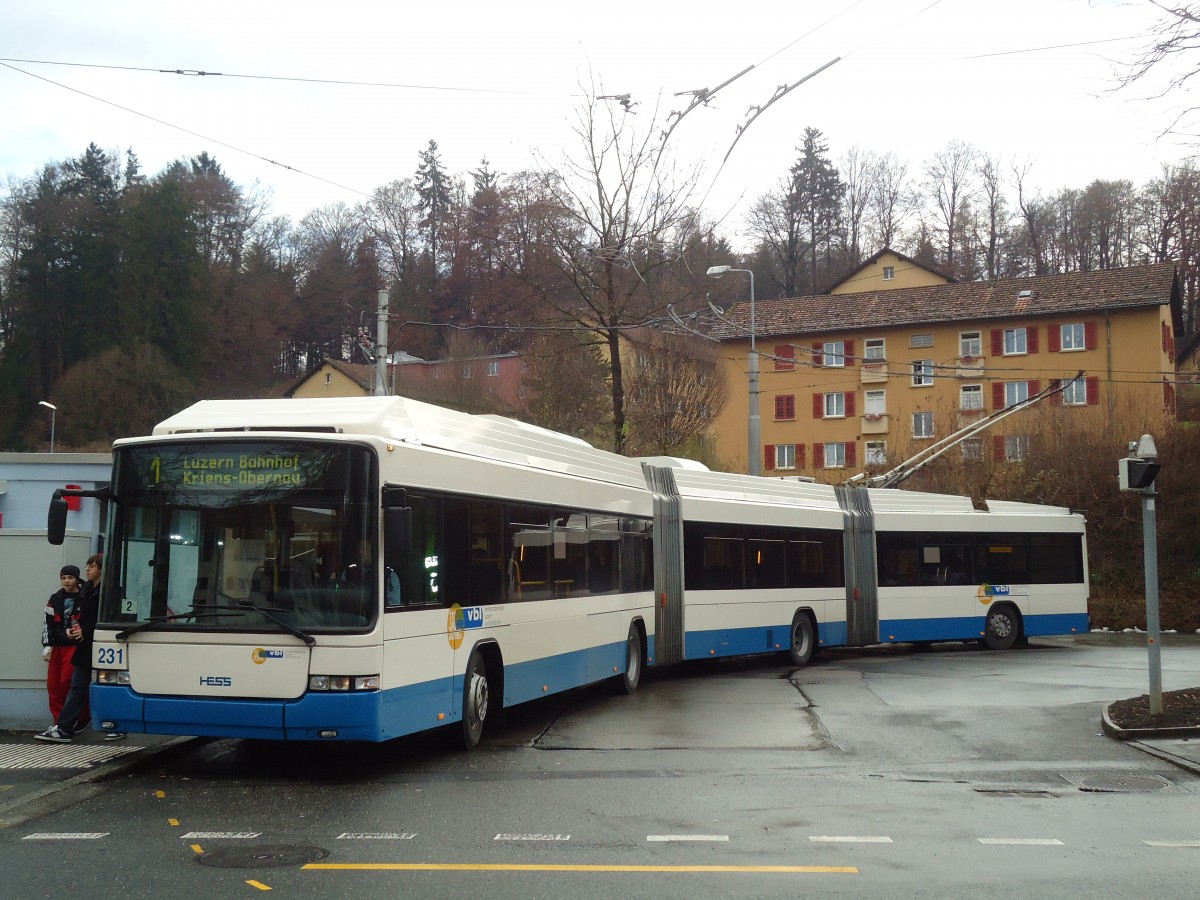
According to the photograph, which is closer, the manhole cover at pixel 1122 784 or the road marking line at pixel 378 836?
the road marking line at pixel 378 836

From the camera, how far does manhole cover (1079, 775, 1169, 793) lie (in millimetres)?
9422

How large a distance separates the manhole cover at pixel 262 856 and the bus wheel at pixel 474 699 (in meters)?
3.55

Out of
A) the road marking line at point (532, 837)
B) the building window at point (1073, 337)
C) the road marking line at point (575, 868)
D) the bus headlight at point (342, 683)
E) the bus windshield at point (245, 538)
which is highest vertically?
the building window at point (1073, 337)

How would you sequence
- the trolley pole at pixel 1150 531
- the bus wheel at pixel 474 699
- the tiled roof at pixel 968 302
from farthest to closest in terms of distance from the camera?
1. the tiled roof at pixel 968 302
2. the trolley pole at pixel 1150 531
3. the bus wheel at pixel 474 699

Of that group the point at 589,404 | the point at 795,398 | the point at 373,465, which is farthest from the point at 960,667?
the point at 795,398

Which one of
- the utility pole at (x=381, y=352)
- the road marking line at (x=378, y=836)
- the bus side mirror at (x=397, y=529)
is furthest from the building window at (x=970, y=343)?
the road marking line at (x=378, y=836)

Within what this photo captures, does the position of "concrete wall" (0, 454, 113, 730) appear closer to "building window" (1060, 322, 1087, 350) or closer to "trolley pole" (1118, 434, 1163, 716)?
"trolley pole" (1118, 434, 1163, 716)

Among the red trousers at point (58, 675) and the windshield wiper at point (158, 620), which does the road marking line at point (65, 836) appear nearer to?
the windshield wiper at point (158, 620)

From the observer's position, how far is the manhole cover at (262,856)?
270 inches

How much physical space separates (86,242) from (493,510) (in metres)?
55.7

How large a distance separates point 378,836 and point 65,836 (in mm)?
1877

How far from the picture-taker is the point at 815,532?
21547 millimetres

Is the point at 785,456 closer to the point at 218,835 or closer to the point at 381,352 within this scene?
the point at 381,352

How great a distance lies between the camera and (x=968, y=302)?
56469 millimetres
